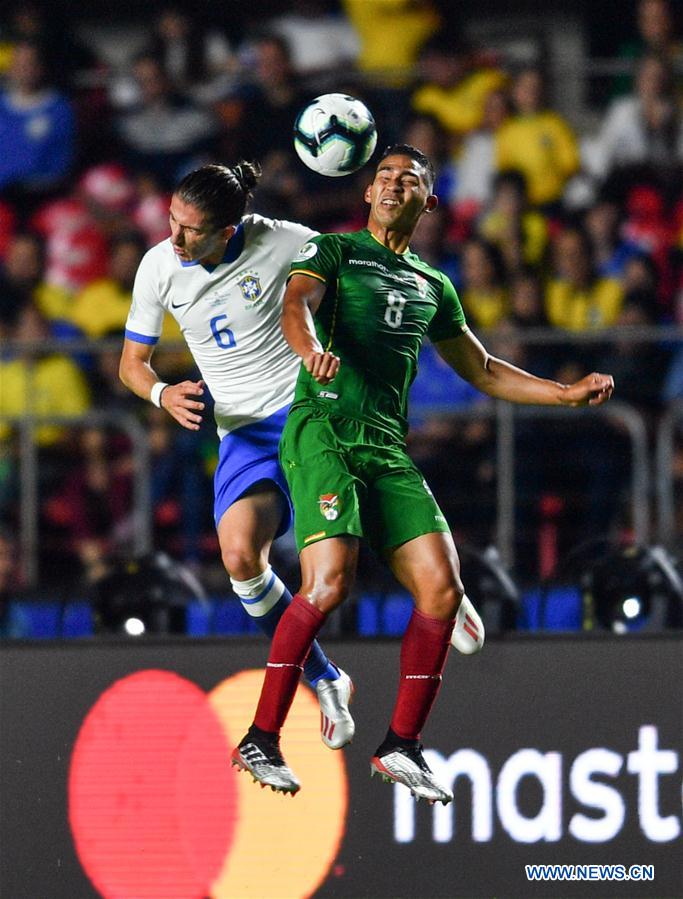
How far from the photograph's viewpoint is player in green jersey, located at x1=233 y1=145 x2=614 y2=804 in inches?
214

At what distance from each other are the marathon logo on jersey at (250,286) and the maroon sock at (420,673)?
1.29 meters

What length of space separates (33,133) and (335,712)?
6085 mm

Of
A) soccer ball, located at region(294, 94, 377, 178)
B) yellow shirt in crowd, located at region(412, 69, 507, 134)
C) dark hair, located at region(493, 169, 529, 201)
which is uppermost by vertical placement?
yellow shirt in crowd, located at region(412, 69, 507, 134)

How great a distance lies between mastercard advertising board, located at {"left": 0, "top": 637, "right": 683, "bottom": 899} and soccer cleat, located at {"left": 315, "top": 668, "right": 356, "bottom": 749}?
284 mm

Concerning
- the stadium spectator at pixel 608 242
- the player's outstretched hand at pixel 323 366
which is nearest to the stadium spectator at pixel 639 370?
the stadium spectator at pixel 608 242

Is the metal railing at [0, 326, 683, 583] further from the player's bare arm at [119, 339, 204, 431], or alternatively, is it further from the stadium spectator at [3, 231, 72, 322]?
the player's bare arm at [119, 339, 204, 431]

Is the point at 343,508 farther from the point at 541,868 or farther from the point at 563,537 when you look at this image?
the point at 563,537

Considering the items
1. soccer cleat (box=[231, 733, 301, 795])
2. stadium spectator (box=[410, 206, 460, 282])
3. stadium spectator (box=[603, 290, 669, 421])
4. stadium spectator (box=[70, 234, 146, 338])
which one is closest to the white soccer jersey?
soccer cleat (box=[231, 733, 301, 795])

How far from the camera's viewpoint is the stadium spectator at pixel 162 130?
10.6 meters

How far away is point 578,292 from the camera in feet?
31.4

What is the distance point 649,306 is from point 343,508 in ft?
14.9

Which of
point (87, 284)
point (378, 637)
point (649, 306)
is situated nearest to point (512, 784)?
point (378, 637)

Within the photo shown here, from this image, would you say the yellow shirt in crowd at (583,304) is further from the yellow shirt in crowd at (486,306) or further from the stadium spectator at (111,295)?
the stadium spectator at (111,295)

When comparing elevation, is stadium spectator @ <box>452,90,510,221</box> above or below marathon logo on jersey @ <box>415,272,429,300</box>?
above
